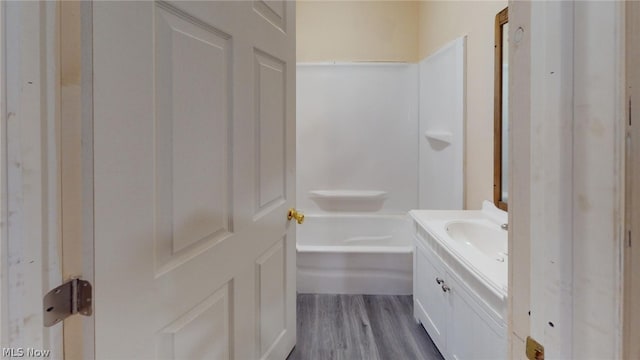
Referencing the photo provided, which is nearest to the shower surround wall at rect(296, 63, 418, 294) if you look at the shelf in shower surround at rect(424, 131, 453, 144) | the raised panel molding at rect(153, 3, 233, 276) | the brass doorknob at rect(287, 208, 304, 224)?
the shelf in shower surround at rect(424, 131, 453, 144)

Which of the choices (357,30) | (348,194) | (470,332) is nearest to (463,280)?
(470,332)

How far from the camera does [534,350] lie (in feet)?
1.66

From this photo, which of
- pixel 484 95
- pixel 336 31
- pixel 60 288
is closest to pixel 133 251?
pixel 60 288

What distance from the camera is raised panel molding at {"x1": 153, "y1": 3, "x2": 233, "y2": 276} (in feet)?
2.62

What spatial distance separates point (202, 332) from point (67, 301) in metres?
0.43

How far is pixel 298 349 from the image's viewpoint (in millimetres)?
2064

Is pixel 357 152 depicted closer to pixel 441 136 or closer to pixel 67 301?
pixel 441 136

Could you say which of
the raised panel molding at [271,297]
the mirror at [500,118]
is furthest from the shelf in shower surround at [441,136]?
the raised panel molding at [271,297]

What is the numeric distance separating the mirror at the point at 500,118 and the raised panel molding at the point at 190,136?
1535 millimetres

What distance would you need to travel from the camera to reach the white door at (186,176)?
26.2 inches

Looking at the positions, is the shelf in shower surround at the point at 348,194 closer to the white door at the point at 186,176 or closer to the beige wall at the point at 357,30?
the beige wall at the point at 357,30

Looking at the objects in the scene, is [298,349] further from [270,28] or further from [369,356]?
[270,28]

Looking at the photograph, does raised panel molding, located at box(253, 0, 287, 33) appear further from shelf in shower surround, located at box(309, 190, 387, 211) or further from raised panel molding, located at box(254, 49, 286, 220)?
shelf in shower surround, located at box(309, 190, 387, 211)

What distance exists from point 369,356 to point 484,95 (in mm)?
1660
